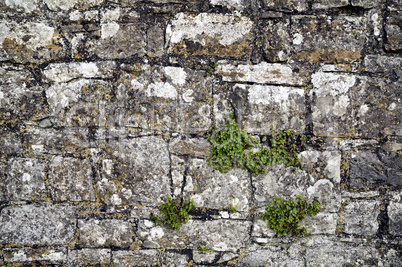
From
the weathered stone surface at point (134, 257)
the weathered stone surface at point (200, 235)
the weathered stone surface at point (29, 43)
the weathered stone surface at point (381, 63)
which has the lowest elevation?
the weathered stone surface at point (134, 257)

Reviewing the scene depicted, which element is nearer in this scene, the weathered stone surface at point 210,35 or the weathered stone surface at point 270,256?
the weathered stone surface at point 210,35

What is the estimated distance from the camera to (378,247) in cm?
202

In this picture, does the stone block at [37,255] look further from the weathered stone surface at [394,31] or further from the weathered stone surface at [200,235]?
A: the weathered stone surface at [394,31]

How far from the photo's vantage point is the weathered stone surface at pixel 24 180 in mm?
1977

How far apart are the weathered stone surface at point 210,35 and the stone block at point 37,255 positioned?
1.90 m

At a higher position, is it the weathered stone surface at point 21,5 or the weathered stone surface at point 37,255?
the weathered stone surface at point 21,5

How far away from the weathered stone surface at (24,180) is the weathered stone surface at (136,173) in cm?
47

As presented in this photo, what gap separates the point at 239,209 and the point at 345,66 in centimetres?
140

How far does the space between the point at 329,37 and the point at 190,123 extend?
1.26 metres

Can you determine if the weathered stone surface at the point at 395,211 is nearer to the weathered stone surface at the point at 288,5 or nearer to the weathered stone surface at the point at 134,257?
the weathered stone surface at the point at 288,5

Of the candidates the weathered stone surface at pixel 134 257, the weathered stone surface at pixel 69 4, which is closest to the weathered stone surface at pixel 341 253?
the weathered stone surface at pixel 134 257

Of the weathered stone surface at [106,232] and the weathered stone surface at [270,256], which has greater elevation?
the weathered stone surface at [106,232]

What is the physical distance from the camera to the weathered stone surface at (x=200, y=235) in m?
2.00

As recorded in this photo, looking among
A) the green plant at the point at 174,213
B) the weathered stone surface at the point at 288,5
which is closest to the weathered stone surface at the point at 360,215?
the green plant at the point at 174,213
